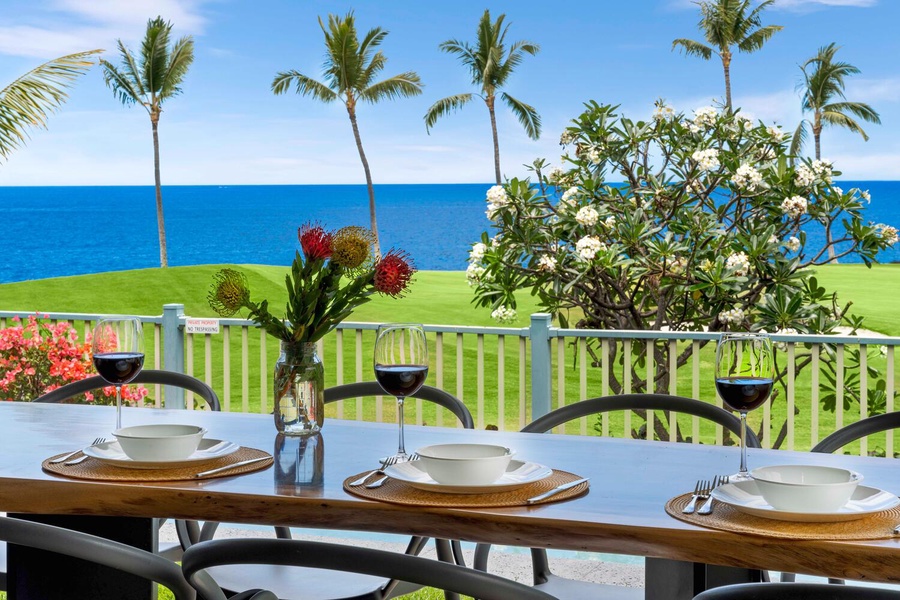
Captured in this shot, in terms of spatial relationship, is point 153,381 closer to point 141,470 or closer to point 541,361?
point 141,470

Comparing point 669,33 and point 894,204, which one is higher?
point 669,33

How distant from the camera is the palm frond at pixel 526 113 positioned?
24906 millimetres

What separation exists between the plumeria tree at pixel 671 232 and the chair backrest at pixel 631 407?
3213mm

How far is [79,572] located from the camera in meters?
2.02

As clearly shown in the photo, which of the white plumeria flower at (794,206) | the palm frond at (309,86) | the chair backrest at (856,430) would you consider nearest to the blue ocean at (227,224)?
the palm frond at (309,86)

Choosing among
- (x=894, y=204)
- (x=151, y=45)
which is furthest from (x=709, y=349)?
(x=894, y=204)

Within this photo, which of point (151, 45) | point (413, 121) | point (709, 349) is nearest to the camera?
point (709, 349)

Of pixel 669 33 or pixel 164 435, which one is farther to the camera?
pixel 669 33

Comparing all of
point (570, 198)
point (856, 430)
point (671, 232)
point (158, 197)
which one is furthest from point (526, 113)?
point (856, 430)

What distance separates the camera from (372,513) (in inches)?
63.8

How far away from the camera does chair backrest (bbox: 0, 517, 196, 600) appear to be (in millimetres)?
1312

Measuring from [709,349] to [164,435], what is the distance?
14.4 m

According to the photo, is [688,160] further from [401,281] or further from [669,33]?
[669,33]

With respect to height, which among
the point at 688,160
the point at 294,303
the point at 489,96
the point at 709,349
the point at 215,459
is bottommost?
the point at 709,349
